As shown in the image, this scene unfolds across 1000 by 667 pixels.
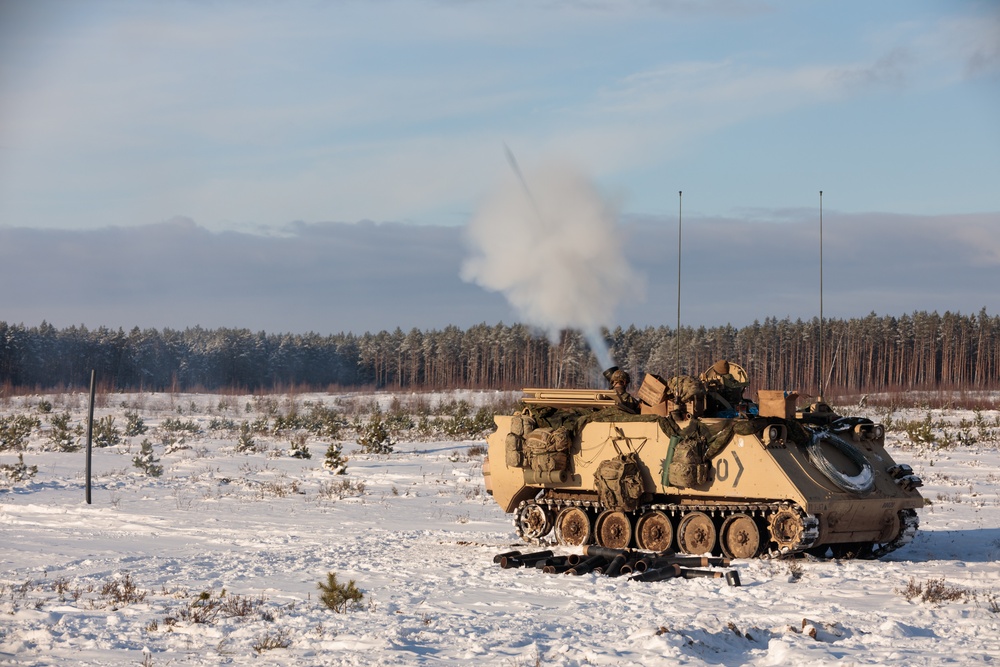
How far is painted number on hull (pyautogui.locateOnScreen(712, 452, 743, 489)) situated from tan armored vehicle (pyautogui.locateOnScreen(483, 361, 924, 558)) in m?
0.02

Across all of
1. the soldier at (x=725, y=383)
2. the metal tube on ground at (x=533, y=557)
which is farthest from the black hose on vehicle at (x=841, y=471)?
the metal tube on ground at (x=533, y=557)

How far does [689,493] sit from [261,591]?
6.42 m

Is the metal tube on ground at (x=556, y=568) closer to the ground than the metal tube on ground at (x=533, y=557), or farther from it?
closer to the ground

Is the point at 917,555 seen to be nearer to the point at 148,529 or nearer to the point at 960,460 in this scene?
the point at 148,529

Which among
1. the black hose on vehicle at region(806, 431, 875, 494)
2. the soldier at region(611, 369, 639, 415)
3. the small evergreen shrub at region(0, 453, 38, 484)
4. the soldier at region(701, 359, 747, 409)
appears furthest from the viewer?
the small evergreen shrub at region(0, 453, 38, 484)

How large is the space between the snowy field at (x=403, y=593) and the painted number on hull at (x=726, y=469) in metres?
Result: 1.20

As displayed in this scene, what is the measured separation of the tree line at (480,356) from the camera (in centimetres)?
8281

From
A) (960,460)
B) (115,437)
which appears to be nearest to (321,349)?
(115,437)

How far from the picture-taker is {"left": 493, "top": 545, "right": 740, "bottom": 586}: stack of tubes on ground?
46.3ft

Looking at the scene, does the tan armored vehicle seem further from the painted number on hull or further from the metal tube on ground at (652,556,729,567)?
the metal tube on ground at (652,556,729,567)

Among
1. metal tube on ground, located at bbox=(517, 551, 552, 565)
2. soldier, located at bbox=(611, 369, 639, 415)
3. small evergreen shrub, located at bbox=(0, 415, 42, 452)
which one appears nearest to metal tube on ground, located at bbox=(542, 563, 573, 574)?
metal tube on ground, located at bbox=(517, 551, 552, 565)

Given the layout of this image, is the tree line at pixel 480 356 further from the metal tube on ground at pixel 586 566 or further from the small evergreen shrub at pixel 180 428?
the metal tube on ground at pixel 586 566

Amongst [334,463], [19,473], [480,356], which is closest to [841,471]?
[334,463]

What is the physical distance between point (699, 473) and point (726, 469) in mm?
378
